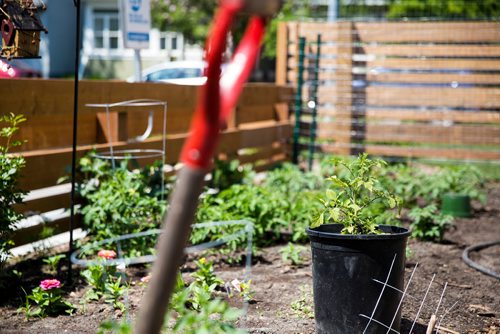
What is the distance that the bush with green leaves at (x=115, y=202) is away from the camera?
5574 millimetres

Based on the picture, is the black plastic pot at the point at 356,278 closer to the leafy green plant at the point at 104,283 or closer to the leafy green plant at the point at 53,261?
the leafy green plant at the point at 104,283

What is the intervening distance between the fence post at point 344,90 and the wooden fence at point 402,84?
0.02 metres

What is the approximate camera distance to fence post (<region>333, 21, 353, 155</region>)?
12148mm

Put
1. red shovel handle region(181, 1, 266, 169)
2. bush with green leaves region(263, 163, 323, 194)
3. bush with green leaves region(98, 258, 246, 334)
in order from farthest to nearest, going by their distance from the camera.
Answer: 1. bush with green leaves region(263, 163, 323, 194)
2. bush with green leaves region(98, 258, 246, 334)
3. red shovel handle region(181, 1, 266, 169)

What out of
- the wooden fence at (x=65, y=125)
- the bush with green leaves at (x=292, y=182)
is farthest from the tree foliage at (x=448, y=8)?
the wooden fence at (x=65, y=125)

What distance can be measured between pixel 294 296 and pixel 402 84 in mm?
7896

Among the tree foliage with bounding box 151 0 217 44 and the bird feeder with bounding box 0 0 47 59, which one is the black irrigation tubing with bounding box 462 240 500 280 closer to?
the bird feeder with bounding box 0 0 47 59

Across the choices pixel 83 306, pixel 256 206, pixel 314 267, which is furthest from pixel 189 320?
pixel 256 206

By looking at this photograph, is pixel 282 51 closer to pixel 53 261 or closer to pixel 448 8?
pixel 53 261

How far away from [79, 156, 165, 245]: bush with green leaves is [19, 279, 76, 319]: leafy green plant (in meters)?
1.08

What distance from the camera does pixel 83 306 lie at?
4.42 metres

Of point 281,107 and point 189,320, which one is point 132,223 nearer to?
point 189,320

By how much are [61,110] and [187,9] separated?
75.2 ft

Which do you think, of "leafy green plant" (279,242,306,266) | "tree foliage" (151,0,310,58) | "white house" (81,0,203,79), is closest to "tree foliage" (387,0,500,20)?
"tree foliage" (151,0,310,58)
